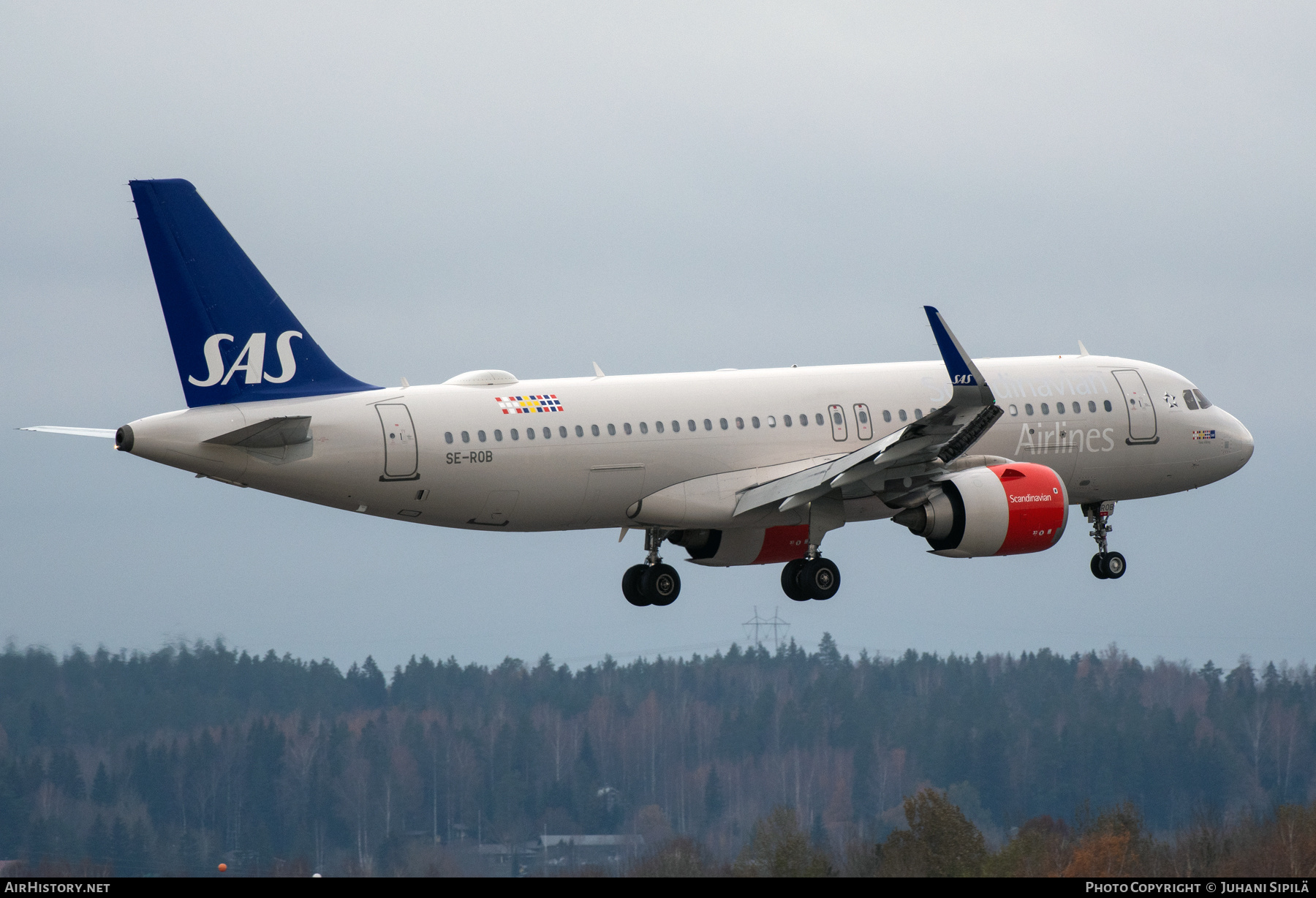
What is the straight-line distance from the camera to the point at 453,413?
40188 mm

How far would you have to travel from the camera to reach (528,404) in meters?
41.2

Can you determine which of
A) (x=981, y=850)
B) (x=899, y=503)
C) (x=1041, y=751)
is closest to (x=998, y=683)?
(x=1041, y=751)

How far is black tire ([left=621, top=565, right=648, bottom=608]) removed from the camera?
150 ft

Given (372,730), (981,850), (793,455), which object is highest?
(793,455)

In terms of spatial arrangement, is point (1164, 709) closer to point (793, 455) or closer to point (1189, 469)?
point (1189, 469)

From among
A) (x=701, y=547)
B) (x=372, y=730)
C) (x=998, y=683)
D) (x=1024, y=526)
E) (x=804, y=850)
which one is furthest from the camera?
A: (x=998, y=683)

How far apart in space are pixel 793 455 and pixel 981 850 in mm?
19812

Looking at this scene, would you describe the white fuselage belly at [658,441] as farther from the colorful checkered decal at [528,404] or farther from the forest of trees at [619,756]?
the forest of trees at [619,756]

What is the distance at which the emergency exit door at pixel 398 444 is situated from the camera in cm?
3925

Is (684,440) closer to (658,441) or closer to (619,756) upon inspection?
(658,441)

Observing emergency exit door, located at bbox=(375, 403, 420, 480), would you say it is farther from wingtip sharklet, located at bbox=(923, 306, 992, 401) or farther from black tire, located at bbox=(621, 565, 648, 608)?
wingtip sharklet, located at bbox=(923, 306, 992, 401)

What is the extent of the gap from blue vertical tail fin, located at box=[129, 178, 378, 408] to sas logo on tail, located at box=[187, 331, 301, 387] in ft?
0.05

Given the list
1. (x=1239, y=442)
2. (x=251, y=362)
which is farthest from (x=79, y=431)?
(x=1239, y=442)

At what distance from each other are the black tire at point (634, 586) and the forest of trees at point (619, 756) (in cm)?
1276
